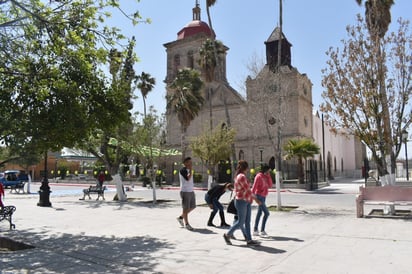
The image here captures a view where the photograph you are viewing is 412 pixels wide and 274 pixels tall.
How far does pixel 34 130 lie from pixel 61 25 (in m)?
2.43

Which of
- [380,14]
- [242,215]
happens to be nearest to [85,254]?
[242,215]

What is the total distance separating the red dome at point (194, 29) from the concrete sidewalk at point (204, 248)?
1450 inches

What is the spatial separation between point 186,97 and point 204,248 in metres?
25.3

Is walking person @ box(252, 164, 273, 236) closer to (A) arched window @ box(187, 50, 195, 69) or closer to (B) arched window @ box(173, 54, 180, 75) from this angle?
(A) arched window @ box(187, 50, 195, 69)

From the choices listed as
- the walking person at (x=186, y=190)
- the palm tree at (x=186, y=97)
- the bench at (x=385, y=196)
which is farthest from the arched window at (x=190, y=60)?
the walking person at (x=186, y=190)

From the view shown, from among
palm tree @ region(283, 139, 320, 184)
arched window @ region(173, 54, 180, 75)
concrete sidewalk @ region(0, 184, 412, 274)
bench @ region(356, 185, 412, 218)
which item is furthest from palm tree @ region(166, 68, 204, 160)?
bench @ region(356, 185, 412, 218)

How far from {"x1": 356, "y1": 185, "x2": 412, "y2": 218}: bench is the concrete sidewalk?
53cm

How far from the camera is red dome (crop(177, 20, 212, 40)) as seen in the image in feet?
148

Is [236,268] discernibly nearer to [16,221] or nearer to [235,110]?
[16,221]

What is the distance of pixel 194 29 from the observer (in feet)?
150

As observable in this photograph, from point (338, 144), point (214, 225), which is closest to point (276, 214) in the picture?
point (214, 225)

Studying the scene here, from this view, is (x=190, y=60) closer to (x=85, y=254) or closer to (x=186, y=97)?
(x=186, y=97)

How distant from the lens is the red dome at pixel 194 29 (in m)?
45.0

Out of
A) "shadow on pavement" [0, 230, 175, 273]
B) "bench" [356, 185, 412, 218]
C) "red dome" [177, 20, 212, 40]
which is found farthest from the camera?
"red dome" [177, 20, 212, 40]
